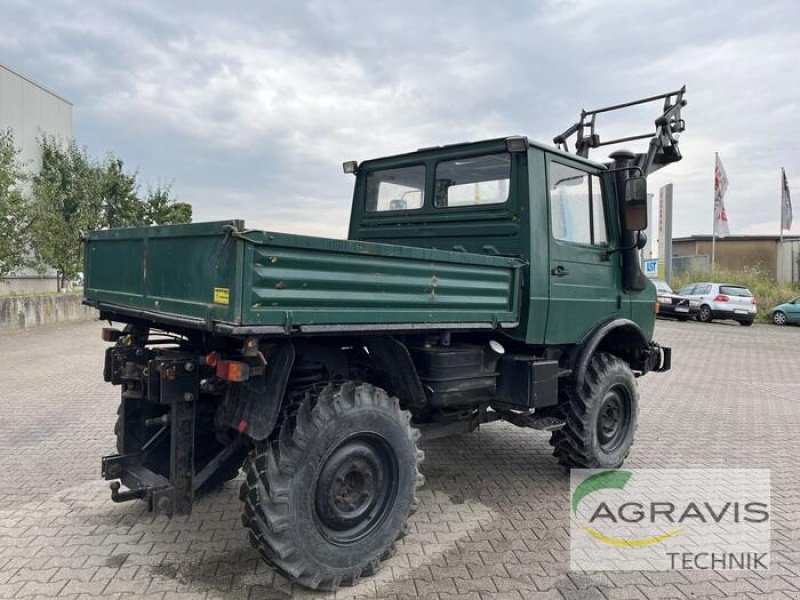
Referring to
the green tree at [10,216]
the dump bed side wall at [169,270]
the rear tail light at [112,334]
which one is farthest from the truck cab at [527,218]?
the green tree at [10,216]

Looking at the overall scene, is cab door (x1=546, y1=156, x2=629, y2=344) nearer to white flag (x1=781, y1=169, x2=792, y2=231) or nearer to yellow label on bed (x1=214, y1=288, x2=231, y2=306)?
yellow label on bed (x1=214, y1=288, x2=231, y2=306)

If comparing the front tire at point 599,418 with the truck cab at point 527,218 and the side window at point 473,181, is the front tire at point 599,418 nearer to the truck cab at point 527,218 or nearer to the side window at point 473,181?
the truck cab at point 527,218

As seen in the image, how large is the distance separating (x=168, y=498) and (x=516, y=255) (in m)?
2.71

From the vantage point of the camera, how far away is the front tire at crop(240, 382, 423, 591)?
3018 mm

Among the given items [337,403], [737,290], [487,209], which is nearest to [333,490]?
[337,403]

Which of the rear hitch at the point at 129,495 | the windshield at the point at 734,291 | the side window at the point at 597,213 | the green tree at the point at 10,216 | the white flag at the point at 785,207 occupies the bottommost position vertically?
the rear hitch at the point at 129,495

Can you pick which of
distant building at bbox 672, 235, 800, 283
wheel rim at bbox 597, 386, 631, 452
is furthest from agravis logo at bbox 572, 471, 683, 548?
distant building at bbox 672, 235, 800, 283

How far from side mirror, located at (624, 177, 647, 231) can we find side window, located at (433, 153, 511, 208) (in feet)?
2.96

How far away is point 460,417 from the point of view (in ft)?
15.1

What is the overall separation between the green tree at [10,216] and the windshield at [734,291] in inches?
860

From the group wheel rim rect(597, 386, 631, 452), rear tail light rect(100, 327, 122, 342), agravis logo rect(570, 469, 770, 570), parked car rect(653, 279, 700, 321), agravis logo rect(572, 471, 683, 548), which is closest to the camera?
agravis logo rect(570, 469, 770, 570)

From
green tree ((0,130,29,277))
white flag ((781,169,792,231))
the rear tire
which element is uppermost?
white flag ((781,169,792,231))

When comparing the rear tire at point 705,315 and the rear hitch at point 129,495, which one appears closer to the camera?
the rear hitch at point 129,495

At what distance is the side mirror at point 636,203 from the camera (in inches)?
172
